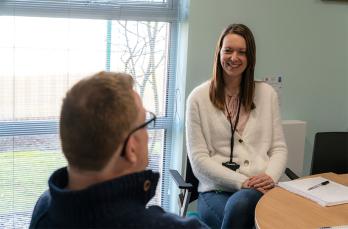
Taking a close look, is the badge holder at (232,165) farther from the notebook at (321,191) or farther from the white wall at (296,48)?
Answer: the white wall at (296,48)

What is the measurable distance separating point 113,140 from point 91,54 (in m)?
1.82

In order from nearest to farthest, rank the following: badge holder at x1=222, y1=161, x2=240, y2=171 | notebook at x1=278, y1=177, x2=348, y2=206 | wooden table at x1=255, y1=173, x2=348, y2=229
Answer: wooden table at x1=255, y1=173, x2=348, y2=229 < notebook at x1=278, y1=177, x2=348, y2=206 < badge holder at x1=222, y1=161, x2=240, y2=171

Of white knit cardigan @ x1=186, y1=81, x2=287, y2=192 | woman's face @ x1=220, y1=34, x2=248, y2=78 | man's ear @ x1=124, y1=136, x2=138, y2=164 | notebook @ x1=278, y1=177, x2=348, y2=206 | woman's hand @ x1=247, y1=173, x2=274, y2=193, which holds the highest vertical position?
woman's face @ x1=220, y1=34, x2=248, y2=78

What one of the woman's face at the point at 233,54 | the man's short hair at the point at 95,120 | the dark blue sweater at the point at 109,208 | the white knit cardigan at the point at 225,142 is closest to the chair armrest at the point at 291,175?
the white knit cardigan at the point at 225,142

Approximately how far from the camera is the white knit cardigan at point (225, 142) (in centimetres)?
231

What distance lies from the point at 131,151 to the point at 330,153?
2159mm

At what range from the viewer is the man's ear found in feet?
3.18

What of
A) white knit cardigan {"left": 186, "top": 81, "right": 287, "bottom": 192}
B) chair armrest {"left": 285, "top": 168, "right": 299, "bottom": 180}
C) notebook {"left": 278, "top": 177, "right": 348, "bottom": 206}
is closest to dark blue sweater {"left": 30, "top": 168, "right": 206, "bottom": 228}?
notebook {"left": 278, "top": 177, "right": 348, "bottom": 206}

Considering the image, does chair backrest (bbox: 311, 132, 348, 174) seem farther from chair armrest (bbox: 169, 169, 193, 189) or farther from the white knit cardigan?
chair armrest (bbox: 169, 169, 193, 189)

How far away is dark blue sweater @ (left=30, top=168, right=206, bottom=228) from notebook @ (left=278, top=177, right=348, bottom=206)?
0.94 metres

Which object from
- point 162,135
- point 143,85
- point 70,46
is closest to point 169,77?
point 143,85

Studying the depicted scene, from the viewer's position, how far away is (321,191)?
74.7 inches

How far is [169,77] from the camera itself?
2939 mm

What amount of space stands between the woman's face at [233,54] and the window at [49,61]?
0.58 meters
